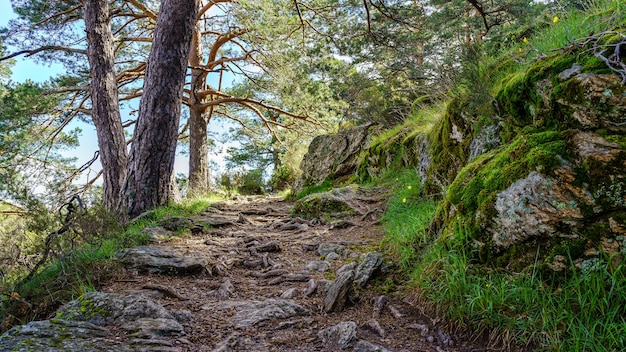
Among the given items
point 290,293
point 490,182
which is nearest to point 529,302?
point 490,182

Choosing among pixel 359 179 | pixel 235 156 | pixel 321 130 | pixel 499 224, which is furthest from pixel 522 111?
pixel 235 156

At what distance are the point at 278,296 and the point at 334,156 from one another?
6.70m

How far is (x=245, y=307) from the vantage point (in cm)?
272

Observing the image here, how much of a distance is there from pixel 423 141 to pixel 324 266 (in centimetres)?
273

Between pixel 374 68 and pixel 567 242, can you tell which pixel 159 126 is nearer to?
pixel 567 242

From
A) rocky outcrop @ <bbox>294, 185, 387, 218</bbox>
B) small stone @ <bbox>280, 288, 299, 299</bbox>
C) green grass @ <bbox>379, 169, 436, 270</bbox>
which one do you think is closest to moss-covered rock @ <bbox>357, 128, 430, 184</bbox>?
green grass @ <bbox>379, 169, 436, 270</bbox>

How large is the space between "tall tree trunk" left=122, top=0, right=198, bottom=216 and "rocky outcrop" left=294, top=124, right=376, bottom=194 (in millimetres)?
Result: 4391

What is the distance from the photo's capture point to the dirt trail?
2.15 m

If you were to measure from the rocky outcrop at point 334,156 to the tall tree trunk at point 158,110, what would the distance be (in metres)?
4.39

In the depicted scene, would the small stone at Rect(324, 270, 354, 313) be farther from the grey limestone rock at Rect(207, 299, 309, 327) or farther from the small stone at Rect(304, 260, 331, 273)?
the small stone at Rect(304, 260, 331, 273)

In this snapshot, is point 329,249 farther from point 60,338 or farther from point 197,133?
point 197,133

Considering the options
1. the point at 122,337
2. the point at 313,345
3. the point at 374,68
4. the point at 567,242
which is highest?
the point at 374,68

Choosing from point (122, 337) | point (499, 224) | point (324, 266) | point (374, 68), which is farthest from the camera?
point (374, 68)

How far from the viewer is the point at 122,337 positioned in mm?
2002
